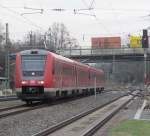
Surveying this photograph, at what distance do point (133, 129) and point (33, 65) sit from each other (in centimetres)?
1539

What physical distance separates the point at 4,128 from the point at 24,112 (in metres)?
7.66

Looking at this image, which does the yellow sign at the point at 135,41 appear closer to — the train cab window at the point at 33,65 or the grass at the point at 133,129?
the train cab window at the point at 33,65

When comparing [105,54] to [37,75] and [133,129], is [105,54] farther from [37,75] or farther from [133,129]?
[133,129]

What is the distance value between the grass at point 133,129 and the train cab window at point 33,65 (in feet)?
41.4

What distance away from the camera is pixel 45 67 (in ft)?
104

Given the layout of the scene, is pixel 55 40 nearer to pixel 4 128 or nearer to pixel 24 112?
pixel 24 112

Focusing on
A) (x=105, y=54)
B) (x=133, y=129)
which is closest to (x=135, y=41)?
(x=105, y=54)

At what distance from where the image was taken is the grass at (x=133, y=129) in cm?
1605

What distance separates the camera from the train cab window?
3155 cm

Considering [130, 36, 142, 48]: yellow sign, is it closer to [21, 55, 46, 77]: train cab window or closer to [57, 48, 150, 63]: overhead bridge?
[57, 48, 150, 63]: overhead bridge

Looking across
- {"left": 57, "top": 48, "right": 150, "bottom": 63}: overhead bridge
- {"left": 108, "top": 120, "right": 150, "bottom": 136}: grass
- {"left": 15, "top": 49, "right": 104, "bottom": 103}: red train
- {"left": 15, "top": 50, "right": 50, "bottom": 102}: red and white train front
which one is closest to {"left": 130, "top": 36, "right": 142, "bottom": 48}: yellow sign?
{"left": 57, "top": 48, "right": 150, "bottom": 63}: overhead bridge

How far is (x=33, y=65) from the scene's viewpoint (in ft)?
104

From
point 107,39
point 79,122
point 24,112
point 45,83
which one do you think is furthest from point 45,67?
point 107,39

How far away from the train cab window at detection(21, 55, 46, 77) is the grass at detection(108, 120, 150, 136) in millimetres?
12613
